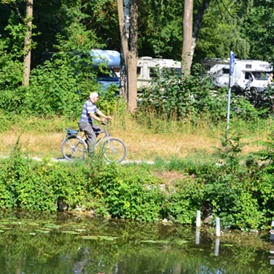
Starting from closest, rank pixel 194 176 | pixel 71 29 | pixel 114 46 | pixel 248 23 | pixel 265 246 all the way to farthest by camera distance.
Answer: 1. pixel 265 246
2. pixel 194 176
3. pixel 71 29
4. pixel 114 46
5. pixel 248 23

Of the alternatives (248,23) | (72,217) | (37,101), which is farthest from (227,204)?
(248,23)

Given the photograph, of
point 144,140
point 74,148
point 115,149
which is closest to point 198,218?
point 115,149

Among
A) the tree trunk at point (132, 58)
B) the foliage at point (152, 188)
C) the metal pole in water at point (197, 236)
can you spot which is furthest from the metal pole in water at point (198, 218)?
the tree trunk at point (132, 58)

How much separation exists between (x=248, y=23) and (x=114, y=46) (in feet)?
62.8

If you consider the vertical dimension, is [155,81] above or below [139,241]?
above

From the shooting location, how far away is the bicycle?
625 inches

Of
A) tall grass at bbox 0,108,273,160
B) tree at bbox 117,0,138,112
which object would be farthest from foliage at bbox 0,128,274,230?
tree at bbox 117,0,138,112

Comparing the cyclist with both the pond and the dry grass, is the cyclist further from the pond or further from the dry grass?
the pond

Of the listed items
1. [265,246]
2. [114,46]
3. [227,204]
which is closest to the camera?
[265,246]

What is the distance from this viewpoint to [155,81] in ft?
69.1

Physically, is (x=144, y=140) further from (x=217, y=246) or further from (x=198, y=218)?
(x=217, y=246)

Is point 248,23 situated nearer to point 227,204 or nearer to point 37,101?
point 37,101

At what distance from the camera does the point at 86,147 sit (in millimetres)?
15797

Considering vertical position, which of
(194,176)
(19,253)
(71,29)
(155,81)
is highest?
(71,29)
